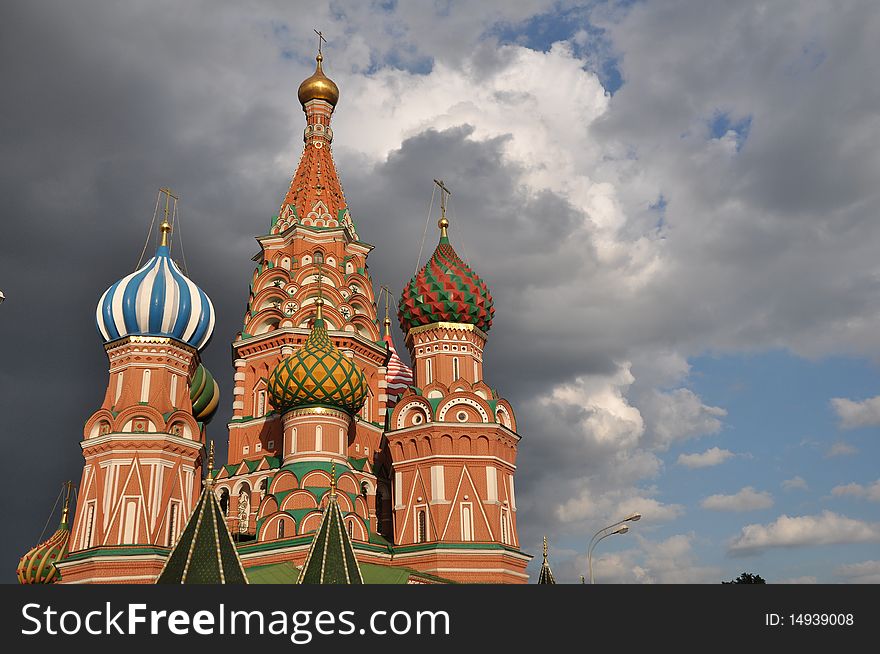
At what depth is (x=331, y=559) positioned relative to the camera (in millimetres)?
18719

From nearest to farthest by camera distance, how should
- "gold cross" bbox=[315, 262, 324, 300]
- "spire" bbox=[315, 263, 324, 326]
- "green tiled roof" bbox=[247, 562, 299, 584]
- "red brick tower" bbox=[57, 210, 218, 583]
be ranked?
1. "green tiled roof" bbox=[247, 562, 299, 584]
2. "red brick tower" bbox=[57, 210, 218, 583]
3. "spire" bbox=[315, 263, 324, 326]
4. "gold cross" bbox=[315, 262, 324, 300]

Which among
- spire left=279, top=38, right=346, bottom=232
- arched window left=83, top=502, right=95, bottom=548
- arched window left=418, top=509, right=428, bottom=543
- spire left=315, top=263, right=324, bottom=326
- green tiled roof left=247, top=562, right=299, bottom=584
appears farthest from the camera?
spire left=279, top=38, right=346, bottom=232

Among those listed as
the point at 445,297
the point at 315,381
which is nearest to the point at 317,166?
the point at 445,297

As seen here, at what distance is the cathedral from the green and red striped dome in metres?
0.05

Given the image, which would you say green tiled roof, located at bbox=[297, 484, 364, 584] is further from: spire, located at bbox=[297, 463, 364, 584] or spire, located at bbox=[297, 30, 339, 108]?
spire, located at bbox=[297, 30, 339, 108]

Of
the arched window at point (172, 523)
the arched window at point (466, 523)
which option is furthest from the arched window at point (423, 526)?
the arched window at point (172, 523)

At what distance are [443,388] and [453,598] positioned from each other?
16.3m

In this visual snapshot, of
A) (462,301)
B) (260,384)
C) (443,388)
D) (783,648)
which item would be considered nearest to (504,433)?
(443,388)

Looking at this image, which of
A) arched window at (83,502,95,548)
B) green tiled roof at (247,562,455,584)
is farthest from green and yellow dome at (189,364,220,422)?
green tiled roof at (247,562,455,584)

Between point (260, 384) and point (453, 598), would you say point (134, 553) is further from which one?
point (453, 598)

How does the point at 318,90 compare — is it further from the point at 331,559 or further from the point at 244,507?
the point at 331,559

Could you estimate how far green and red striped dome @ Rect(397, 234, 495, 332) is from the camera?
1188 inches

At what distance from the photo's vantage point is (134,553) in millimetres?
25234

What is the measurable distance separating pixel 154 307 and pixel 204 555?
42.3 ft
